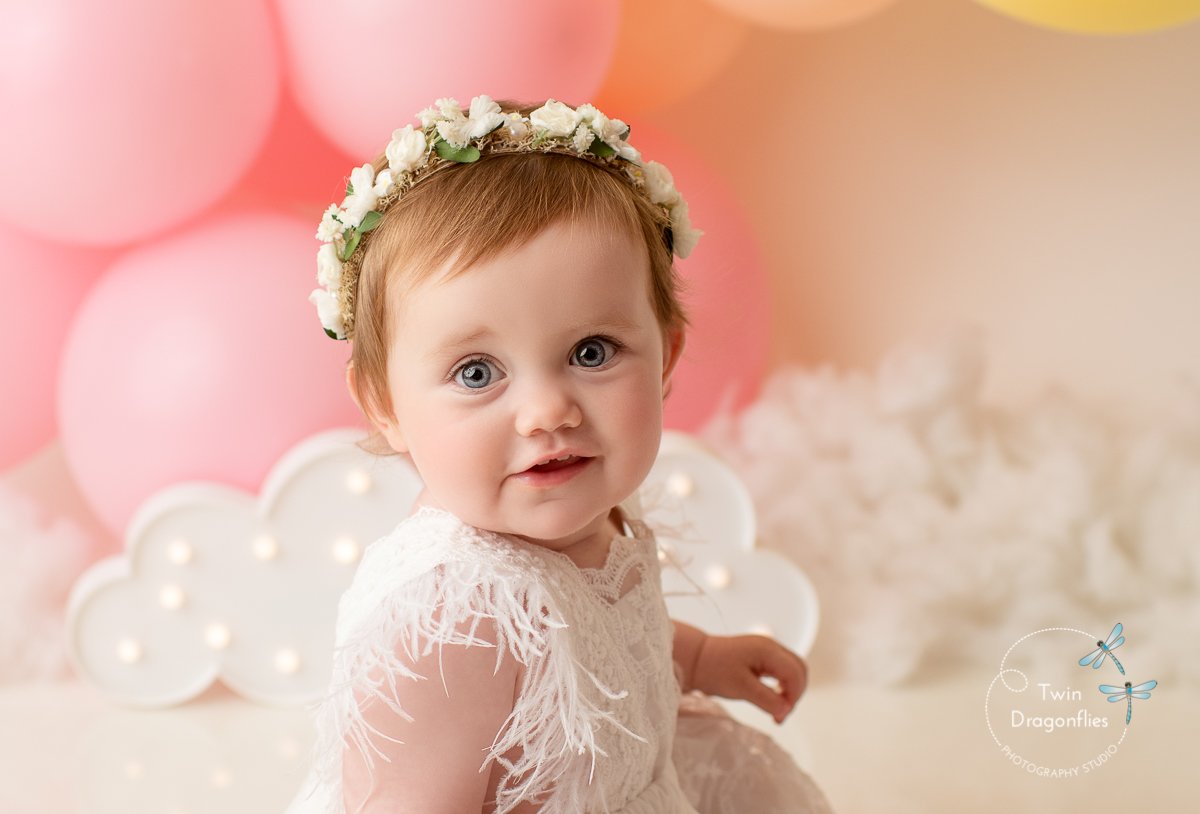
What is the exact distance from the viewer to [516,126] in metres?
1.05

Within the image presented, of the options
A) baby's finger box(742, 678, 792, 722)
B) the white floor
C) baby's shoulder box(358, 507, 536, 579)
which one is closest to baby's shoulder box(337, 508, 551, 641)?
baby's shoulder box(358, 507, 536, 579)

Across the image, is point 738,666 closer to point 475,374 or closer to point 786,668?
point 786,668

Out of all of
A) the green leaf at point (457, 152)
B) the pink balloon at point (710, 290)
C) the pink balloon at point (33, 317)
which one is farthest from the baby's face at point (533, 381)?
the pink balloon at point (33, 317)

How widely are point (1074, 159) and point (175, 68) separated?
5.30ft

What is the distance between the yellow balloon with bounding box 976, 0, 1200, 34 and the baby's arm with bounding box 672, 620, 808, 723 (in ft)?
2.66

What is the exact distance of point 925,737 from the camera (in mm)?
1664

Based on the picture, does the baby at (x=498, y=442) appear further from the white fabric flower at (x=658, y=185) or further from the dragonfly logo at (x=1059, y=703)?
the dragonfly logo at (x=1059, y=703)

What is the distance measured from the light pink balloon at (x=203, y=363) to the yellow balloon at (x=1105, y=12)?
938 mm

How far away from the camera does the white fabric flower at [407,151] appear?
3.40 ft

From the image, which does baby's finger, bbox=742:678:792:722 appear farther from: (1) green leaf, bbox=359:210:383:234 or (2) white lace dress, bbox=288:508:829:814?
(1) green leaf, bbox=359:210:383:234

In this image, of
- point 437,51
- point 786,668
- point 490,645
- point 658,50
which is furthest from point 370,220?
point 658,50

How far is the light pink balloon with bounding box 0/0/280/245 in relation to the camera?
4.79ft

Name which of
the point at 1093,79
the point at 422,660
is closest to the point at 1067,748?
the point at 422,660

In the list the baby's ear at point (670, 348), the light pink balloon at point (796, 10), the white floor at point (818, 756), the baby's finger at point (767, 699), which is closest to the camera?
the baby's ear at point (670, 348)
